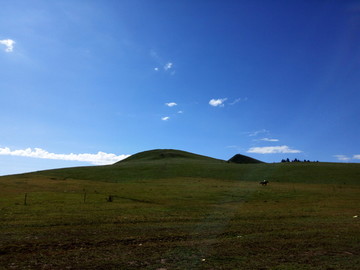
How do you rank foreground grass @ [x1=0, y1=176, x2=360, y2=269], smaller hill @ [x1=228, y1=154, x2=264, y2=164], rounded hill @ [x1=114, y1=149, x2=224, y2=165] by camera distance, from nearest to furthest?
foreground grass @ [x1=0, y1=176, x2=360, y2=269] → rounded hill @ [x1=114, y1=149, x2=224, y2=165] → smaller hill @ [x1=228, y1=154, x2=264, y2=164]

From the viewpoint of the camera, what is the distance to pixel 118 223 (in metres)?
19.8

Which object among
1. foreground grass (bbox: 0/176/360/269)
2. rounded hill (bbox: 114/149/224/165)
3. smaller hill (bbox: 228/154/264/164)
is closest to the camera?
foreground grass (bbox: 0/176/360/269)

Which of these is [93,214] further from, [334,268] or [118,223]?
[334,268]

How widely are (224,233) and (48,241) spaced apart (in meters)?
9.23

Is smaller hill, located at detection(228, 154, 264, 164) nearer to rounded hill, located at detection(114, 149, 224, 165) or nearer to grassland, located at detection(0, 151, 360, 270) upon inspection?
rounded hill, located at detection(114, 149, 224, 165)

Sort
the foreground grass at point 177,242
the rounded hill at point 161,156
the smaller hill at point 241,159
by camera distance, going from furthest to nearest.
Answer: the smaller hill at point 241,159 → the rounded hill at point 161,156 → the foreground grass at point 177,242

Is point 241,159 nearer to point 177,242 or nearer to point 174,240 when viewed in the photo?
point 174,240

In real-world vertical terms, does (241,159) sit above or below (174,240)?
above

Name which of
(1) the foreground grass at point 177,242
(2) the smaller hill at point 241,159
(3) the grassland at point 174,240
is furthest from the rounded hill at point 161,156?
(1) the foreground grass at point 177,242

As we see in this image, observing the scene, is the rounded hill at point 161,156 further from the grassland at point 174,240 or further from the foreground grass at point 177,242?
the foreground grass at point 177,242

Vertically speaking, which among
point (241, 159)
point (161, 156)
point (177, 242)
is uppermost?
point (241, 159)

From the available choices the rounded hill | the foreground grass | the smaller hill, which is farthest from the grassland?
the smaller hill

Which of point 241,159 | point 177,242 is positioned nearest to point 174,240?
point 177,242

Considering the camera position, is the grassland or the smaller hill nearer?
the grassland
